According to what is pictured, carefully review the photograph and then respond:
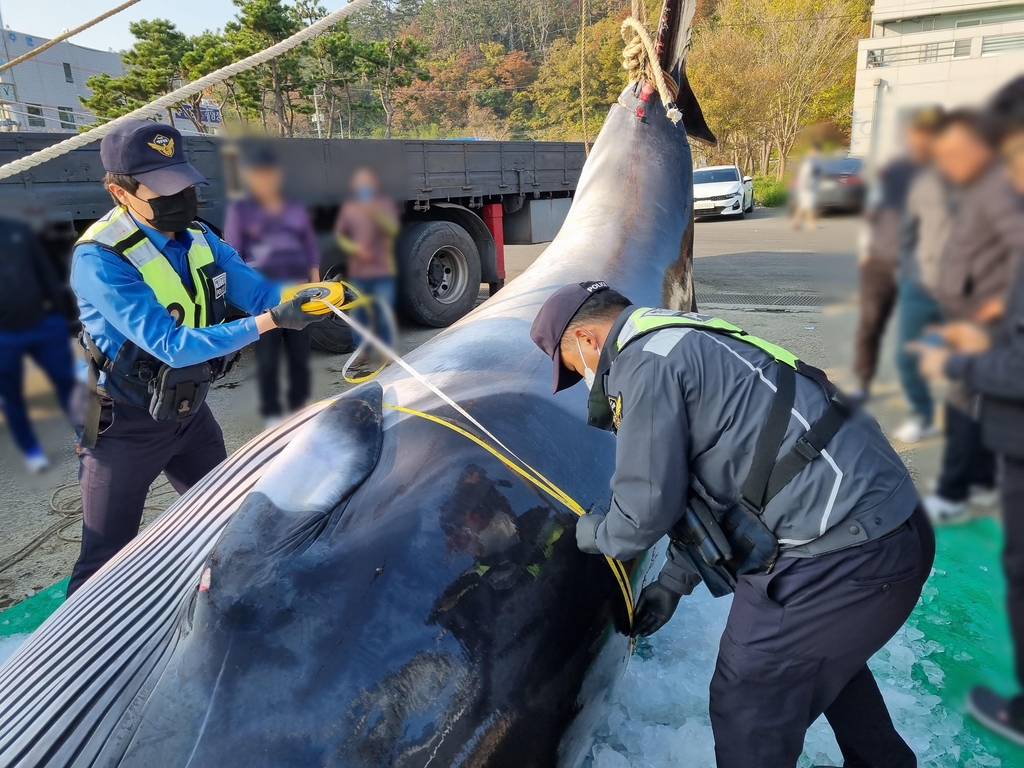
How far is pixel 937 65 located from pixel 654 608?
1.76 meters

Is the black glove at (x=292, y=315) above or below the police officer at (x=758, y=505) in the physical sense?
above

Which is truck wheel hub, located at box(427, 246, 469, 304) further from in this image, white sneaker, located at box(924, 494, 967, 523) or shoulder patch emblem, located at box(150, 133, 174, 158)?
white sneaker, located at box(924, 494, 967, 523)

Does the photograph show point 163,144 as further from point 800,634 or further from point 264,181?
point 800,634

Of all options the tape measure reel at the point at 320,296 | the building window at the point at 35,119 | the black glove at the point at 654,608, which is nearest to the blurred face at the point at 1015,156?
the black glove at the point at 654,608

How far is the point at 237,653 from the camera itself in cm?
141

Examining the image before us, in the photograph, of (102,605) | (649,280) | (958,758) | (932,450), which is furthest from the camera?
(649,280)

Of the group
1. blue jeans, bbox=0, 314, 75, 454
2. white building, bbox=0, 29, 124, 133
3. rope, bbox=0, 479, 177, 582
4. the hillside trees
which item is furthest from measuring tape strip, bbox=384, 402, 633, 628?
white building, bbox=0, 29, 124, 133

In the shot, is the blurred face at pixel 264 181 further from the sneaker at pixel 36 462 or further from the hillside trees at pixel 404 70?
the sneaker at pixel 36 462

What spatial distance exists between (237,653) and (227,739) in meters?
0.16

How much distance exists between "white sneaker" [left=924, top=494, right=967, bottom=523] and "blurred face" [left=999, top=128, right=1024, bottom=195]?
0.27 m

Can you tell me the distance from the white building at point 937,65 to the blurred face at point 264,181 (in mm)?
1419

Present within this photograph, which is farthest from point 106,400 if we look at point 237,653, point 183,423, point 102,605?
point 237,653

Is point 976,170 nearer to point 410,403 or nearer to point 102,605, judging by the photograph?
point 410,403

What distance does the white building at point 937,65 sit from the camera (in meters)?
0.53
